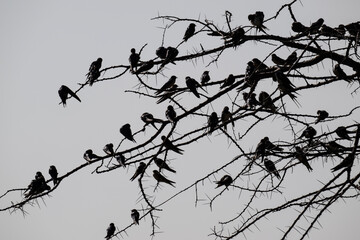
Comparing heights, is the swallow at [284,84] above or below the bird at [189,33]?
below

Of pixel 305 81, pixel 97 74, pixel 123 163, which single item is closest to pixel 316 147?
pixel 305 81

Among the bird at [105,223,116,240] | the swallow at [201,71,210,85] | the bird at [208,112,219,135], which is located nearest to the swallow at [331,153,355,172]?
the bird at [208,112,219,135]

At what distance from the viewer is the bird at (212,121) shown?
3603mm

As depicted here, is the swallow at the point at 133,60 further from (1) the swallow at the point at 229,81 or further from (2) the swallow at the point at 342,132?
(2) the swallow at the point at 342,132

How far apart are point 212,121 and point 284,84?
68 centimetres

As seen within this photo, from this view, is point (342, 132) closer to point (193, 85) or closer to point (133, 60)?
point (193, 85)

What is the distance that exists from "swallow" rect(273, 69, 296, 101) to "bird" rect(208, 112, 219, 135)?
596 millimetres

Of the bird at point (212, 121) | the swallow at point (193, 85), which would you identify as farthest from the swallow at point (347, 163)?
the swallow at point (193, 85)

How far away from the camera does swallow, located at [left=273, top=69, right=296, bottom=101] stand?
Result: 146 inches

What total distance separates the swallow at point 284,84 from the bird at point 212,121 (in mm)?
596

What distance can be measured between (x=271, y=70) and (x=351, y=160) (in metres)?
1.27

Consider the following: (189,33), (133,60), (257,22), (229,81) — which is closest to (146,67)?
(133,60)

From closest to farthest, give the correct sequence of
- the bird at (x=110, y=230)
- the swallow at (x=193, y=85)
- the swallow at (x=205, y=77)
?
the swallow at (x=193, y=85) < the swallow at (x=205, y=77) < the bird at (x=110, y=230)

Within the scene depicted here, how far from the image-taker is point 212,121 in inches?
148
